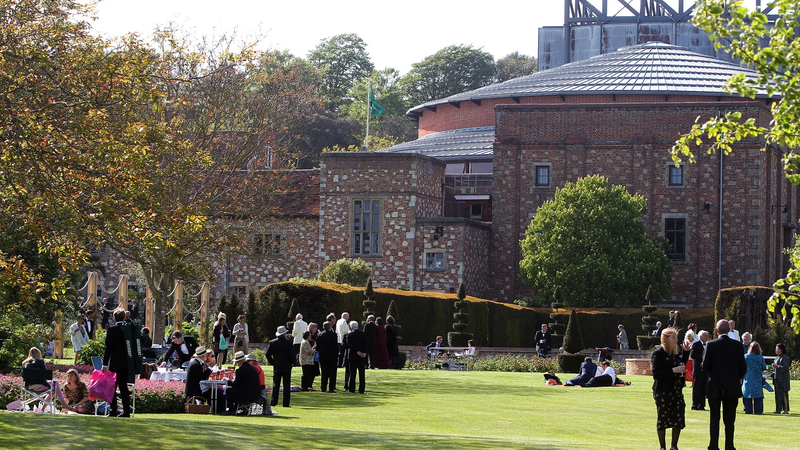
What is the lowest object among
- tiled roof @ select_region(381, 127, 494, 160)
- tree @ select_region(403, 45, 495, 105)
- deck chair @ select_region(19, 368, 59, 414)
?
deck chair @ select_region(19, 368, 59, 414)

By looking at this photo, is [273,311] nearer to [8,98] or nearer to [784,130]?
[8,98]

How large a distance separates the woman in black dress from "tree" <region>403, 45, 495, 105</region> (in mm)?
86590

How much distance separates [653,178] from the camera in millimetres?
54031

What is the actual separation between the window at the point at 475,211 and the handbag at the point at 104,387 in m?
42.8

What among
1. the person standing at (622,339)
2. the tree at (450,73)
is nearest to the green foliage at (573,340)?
the person standing at (622,339)

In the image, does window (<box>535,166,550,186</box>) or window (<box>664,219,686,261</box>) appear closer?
window (<box>664,219,686,261</box>)

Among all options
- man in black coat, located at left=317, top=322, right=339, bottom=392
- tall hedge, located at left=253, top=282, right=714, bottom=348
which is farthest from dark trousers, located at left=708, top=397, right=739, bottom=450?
tall hedge, located at left=253, top=282, right=714, bottom=348

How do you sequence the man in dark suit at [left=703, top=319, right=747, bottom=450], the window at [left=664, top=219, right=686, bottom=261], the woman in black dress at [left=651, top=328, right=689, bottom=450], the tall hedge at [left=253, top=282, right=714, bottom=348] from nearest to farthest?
1. the woman in black dress at [left=651, top=328, right=689, bottom=450]
2. the man in dark suit at [left=703, top=319, right=747, bottom=450]
3. the tall hedge at [left=253, top=282, right=714, bottom=348]
4. the window at [left=664, top=219, right=686, bottom=261]

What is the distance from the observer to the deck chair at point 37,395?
18109mm

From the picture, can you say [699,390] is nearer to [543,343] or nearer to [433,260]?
[543,343]

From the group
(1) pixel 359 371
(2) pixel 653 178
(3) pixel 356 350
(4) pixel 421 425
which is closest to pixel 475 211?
(2) pixel 653 178

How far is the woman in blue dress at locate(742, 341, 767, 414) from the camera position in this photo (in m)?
21.0

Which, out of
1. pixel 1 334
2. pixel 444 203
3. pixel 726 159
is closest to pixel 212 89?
pixel 1 334

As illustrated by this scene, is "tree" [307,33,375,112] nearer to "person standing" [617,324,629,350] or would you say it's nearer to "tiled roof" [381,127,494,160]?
"tiled roof" [381,127,494,160]
